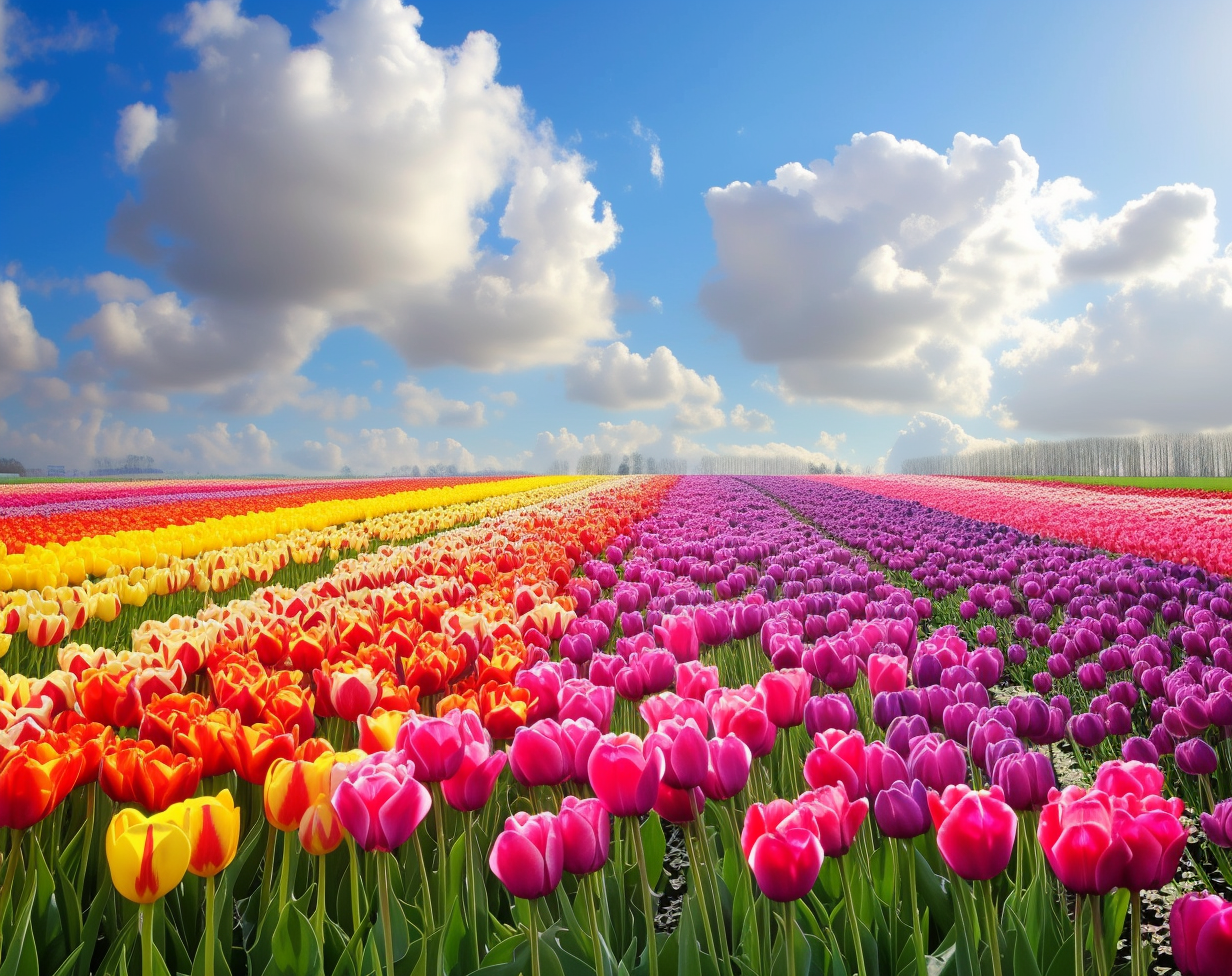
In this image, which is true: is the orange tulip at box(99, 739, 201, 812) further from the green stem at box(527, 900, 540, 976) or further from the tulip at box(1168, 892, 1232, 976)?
the tulip at box(1168, 892, 1232, 976)

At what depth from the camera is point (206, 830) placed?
4.92 ft

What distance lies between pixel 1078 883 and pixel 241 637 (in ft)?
11.3

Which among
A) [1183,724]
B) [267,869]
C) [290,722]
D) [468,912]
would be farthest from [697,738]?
[1183,724]

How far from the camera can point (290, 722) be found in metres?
2.22

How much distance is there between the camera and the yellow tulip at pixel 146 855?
A: 1.41 metres

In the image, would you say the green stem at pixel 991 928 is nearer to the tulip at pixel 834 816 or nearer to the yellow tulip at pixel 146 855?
the tulip at pixel 834 816

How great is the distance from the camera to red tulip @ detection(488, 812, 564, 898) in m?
1.39

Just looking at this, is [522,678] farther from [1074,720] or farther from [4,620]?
[4,620]

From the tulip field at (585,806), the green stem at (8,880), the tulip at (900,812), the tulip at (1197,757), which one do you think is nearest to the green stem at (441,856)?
the tulip field at (585,806)

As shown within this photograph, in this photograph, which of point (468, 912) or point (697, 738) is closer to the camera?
point (697, 738)

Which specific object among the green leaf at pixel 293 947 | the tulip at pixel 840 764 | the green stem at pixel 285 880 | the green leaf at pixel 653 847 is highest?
the tulip at pixel 840 764

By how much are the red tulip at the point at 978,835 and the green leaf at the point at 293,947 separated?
1336mm

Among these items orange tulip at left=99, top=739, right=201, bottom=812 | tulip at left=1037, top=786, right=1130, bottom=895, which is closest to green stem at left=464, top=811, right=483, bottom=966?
orange tulip at left=99, top=739, right=201, bottom=812

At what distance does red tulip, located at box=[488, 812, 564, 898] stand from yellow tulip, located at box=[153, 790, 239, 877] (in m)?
0.58
